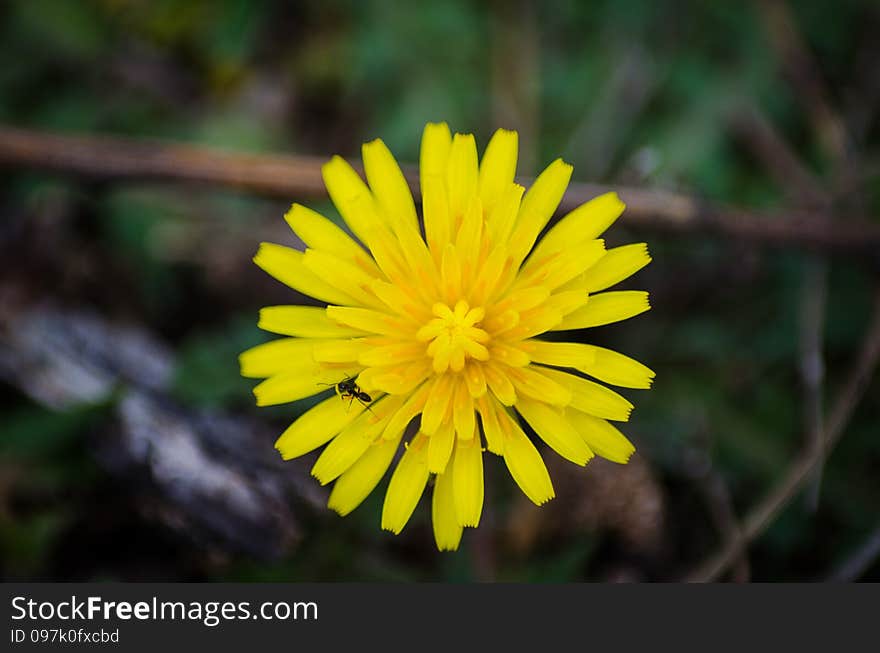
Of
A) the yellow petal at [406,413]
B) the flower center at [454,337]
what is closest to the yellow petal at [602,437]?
the flower center at [454,337]

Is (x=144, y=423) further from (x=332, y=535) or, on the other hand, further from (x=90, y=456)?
(x=332, y=535)

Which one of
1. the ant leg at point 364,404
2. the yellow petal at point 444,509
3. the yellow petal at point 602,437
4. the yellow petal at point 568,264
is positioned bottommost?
the yellow petal at point 444,509

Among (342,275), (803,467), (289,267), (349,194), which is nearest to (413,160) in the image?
(349,194)

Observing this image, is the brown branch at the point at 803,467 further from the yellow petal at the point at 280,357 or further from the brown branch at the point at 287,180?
the yellow petal at the point at 280,357

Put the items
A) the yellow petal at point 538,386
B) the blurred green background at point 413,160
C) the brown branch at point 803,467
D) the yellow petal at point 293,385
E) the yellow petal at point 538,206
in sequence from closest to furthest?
the yellow petal at point 538,386 → the yellow petal at point 538,206 → the yellow petal at point 293,385 → the brown branch at point 803,467 → the blurred green background at point 413,160

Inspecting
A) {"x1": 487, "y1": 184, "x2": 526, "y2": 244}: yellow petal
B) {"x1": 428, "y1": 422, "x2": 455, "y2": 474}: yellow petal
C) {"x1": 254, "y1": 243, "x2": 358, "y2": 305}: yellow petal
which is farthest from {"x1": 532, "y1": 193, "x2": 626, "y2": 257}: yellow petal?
{"x1": 254, "y1": 243, "x2": 358, "y2": 305}: yellow petal

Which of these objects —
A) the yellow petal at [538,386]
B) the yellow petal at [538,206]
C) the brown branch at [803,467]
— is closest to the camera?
the yellow petal at [538,386]

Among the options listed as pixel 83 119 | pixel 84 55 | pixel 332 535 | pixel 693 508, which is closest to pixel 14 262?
pixel 83 119
